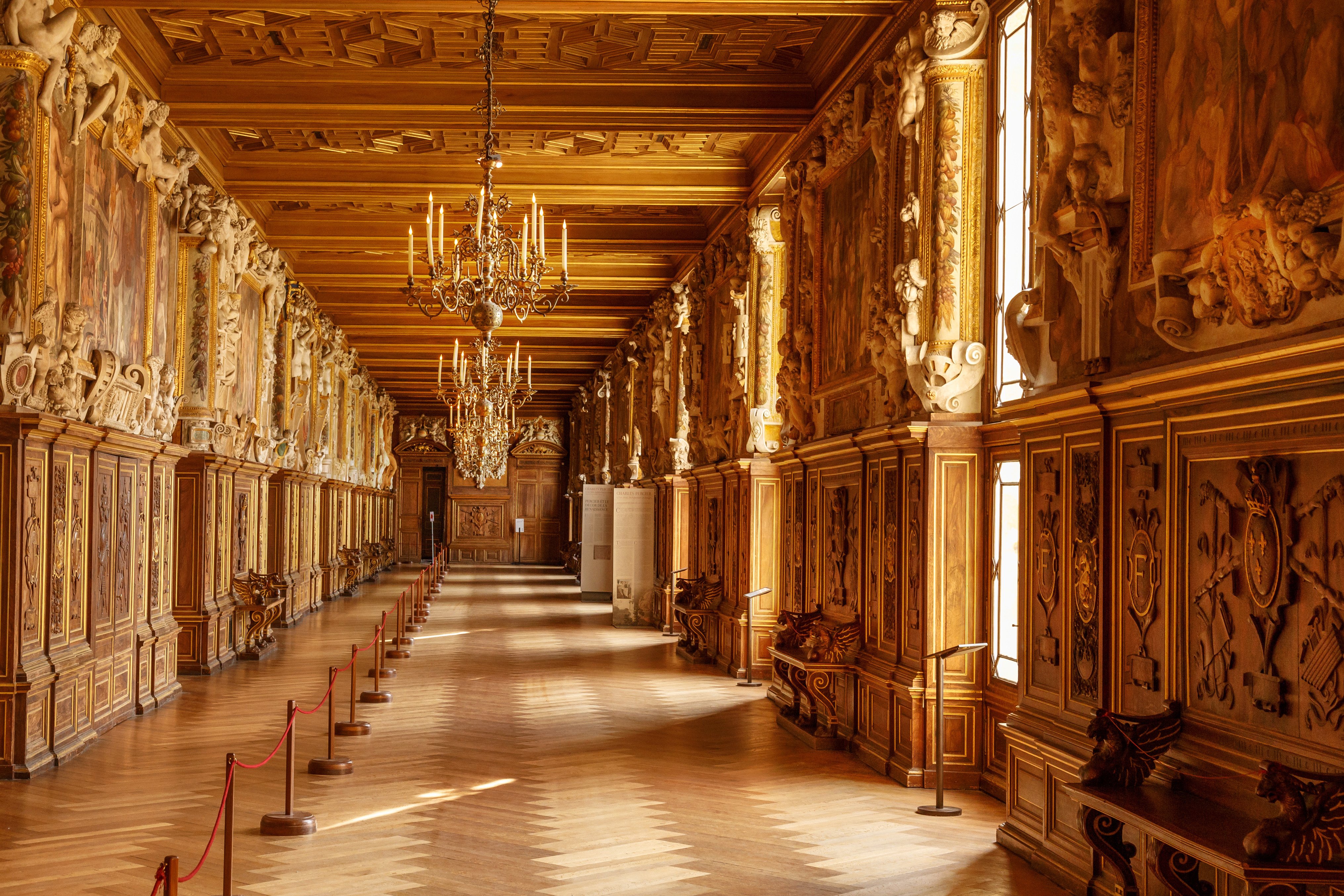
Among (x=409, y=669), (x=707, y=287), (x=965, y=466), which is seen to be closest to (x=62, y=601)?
(x=409, y=669)

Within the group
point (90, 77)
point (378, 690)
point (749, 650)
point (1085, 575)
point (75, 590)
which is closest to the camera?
point (1085, 575)

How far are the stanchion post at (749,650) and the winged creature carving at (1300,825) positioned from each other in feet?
31.8

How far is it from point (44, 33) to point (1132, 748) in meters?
8.14

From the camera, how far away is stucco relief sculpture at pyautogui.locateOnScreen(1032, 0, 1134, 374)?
233 inches

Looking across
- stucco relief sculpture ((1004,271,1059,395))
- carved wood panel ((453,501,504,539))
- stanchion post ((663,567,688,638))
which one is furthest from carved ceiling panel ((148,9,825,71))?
carved wood panel ((453,501,504,539))

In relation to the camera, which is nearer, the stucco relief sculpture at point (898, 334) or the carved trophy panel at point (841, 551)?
the stucco relief sculpture at point (898, 334)

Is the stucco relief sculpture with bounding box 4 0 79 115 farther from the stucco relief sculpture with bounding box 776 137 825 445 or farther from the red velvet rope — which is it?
the stucco relief sculpture with bounding box 776 137 825 445

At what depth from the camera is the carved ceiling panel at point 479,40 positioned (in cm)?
1032

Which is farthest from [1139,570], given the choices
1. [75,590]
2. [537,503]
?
[537,503]

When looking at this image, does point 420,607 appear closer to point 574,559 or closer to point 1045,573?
point 574,559

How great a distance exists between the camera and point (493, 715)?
37.4 feet

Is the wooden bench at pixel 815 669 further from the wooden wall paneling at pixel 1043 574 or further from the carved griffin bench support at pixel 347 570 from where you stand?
the carved griffin bench support at pixel 347 570

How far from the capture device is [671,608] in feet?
66.4

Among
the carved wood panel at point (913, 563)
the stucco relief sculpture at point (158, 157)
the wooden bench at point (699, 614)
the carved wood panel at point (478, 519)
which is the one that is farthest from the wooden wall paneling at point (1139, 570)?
the carved wood panel at point (478, 519)
